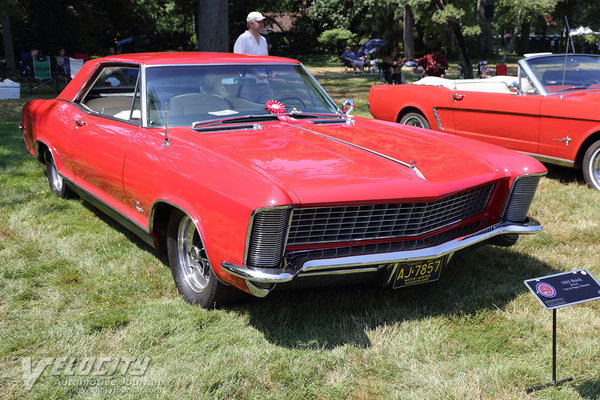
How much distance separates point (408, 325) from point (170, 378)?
130 centimetres

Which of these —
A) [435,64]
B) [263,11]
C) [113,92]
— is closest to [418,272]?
[113,92]

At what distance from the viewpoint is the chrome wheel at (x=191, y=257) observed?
330 centimetres

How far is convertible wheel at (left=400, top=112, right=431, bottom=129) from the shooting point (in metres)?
7.37

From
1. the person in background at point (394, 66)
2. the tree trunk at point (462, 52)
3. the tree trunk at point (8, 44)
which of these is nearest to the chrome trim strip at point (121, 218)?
the person in background at point (394, 66)

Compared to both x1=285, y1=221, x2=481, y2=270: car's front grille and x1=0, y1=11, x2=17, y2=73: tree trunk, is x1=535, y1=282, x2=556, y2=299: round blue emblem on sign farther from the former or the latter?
x1=0, y1=11, x2=17, y2=73: tree trunk

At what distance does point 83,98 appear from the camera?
5020mm

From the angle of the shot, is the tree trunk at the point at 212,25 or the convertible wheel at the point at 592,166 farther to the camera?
the tree trunk at the point at 212,25

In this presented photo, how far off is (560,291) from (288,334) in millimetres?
1356

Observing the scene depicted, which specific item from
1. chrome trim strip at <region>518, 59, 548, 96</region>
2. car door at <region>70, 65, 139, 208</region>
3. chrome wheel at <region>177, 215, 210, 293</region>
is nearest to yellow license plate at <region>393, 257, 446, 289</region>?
chrome wheel at <region>177, 215, 210, 293</region>

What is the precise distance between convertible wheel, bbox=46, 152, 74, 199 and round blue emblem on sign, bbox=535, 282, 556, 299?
4314mm

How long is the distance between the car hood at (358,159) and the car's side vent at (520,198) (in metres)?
0.09

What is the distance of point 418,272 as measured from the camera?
3.12 meters

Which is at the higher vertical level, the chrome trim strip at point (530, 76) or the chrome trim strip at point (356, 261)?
the chrome trim strip at point (530, 76)

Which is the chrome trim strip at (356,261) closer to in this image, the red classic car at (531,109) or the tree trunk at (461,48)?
the red classic car at (531,109)
